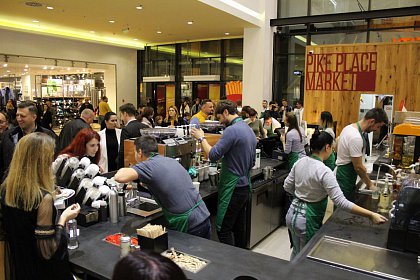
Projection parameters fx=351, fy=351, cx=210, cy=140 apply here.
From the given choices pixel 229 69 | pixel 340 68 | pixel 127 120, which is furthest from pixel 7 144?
pixel 229 69

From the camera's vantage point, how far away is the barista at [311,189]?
2.60m

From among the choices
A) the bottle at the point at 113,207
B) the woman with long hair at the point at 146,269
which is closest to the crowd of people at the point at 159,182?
the woman with long hair at the point at 146,269

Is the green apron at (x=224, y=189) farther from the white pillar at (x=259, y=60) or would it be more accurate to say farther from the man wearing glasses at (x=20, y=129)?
the white pillar at (x=259, y=60)

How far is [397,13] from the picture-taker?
9.16 m

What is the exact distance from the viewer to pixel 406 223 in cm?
218

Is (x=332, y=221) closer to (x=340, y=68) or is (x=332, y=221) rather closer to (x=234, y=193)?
(x=234, y=193)

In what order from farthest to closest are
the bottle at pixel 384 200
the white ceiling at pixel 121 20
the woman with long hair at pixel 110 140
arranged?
the white ceiling at pixel 121 20, the woman with long hair at pixel 110 140, the bottle at pixel 384 200

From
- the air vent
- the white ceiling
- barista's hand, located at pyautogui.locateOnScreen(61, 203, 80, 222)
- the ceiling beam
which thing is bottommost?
barista's hand, located at pyautogui.locateOnScreen(61, 203, 80, 222)

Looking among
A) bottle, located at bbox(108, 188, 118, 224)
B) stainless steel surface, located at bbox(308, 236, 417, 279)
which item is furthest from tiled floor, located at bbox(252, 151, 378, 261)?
bottle, located at bbox(108, 188, 118, 224)

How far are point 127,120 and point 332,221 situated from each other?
309 cm

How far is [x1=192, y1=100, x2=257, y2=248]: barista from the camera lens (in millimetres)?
3410

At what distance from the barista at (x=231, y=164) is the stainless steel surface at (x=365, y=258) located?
123 centimetres

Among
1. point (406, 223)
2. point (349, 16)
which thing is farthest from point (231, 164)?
point (349, 16)

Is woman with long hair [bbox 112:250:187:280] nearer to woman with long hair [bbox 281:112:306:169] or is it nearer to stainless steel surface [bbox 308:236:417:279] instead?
stainless steel surface [bbox 308:236:417:279]
